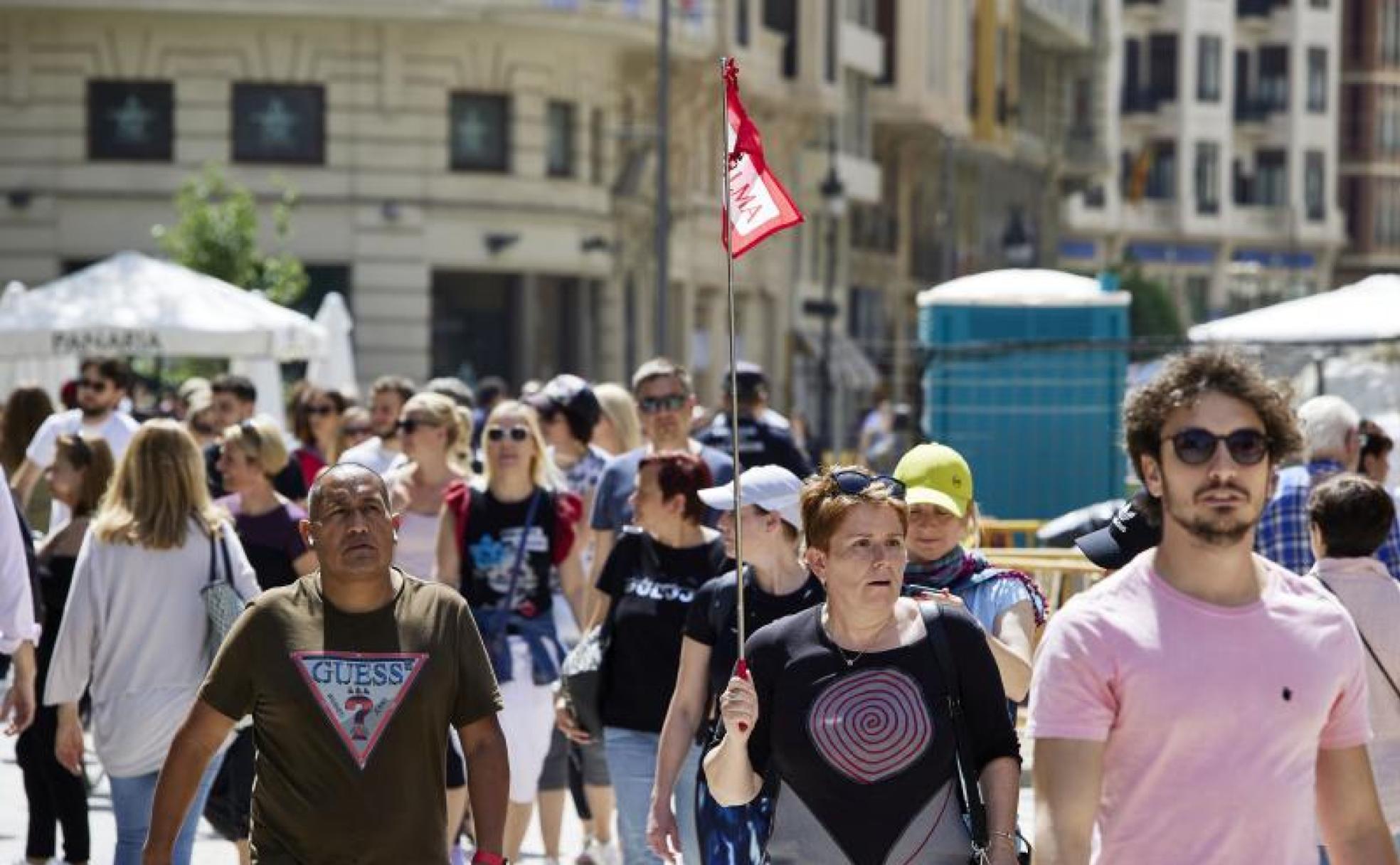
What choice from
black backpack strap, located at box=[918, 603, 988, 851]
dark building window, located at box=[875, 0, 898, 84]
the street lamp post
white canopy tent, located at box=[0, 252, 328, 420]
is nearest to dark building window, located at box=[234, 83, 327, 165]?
the street lamp post

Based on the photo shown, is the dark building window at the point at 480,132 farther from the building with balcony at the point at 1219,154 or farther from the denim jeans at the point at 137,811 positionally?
the building with balcony at the point at 1219,154

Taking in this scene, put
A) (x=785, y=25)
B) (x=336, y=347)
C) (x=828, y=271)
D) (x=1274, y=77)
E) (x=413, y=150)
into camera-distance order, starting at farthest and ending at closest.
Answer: (x=1274, y=77)
(x=785, y=25)
(x=828, y=271)
(x=413, y=150)
(x=336, y=347)

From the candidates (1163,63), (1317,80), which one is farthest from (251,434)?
(1317,80)

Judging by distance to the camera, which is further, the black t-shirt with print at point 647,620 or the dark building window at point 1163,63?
the dark building window at point 1163,63

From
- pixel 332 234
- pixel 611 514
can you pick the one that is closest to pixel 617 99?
pixel 332 234

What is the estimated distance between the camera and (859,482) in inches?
241

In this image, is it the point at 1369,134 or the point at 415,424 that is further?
the point at 1369,134

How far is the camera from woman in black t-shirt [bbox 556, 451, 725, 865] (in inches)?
340

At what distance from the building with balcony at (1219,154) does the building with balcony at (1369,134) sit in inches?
37.7

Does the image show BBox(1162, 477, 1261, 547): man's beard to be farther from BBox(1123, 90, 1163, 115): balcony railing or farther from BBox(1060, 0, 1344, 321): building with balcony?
BBox(1123, 90, 1163, 115): balcony railing

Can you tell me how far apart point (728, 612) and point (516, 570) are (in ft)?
10.2

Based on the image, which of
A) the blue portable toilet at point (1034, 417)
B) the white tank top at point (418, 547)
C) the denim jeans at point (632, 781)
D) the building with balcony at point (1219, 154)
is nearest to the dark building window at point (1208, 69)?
the building with balcony at point (1219, 154)

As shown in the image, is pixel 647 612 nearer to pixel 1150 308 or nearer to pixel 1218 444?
pixel 1218 444

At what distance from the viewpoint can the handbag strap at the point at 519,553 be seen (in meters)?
10.1
